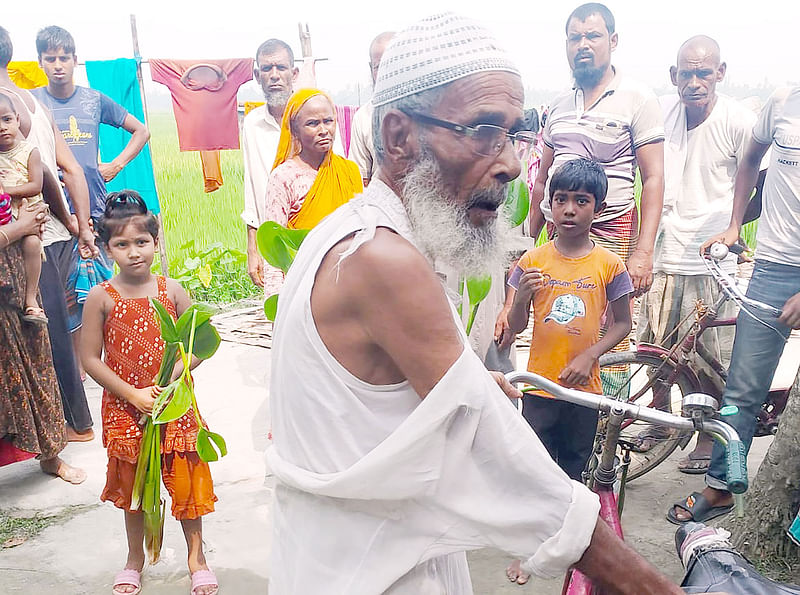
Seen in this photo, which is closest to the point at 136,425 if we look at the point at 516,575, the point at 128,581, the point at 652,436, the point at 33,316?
the point at 128,581

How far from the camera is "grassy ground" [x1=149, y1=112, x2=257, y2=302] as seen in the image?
8.09m

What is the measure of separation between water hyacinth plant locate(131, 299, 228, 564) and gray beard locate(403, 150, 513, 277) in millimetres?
1473

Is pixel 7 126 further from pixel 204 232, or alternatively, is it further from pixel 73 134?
pixel 204 232

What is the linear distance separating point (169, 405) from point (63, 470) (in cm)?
190

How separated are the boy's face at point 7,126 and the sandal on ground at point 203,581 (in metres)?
2.27

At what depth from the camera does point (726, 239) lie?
3.88m

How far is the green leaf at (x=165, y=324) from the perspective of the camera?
2.64 m

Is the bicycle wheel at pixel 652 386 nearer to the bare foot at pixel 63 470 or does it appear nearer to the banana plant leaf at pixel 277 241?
the banana plant leaf at pixel 277 241

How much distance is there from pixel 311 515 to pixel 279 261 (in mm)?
1176

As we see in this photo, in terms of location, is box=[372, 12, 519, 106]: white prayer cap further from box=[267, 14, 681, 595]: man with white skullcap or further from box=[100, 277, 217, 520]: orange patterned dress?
box=[100, 277, 217, 520]: orange patterned dress

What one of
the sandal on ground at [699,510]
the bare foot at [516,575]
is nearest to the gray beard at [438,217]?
the bare foot at [516,575]

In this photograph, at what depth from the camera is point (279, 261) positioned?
7.90 feet

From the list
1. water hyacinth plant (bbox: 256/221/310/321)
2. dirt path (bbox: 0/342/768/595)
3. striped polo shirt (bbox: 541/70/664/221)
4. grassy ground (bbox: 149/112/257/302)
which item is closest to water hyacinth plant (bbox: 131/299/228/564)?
dirt path (bbox: 0/342/768/595)

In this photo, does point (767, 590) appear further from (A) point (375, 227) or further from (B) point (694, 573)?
(A) point (375, 227)
